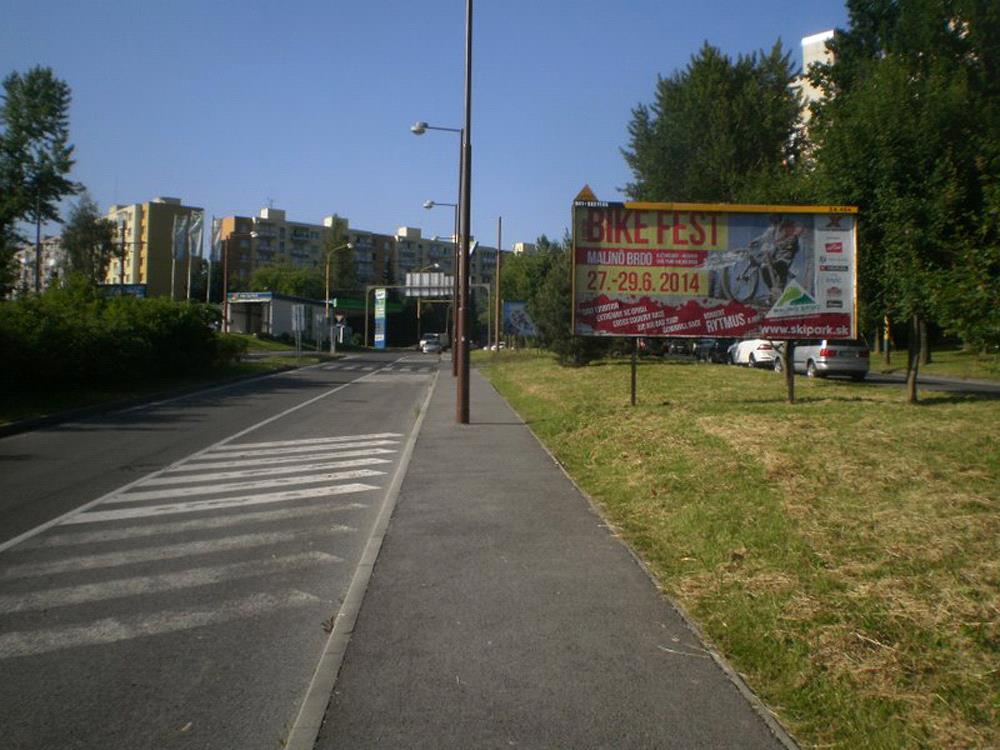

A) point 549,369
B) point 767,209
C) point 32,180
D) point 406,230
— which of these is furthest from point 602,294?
point 406,230

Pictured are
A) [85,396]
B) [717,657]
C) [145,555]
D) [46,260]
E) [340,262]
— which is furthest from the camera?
[340,262]

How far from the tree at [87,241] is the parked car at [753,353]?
5978 cm

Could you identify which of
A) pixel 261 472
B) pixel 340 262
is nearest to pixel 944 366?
pixel 261 472

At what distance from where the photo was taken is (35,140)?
182 feet

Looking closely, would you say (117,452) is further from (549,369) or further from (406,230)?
(406,230)

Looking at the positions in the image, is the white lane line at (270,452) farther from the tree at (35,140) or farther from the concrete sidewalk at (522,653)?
the tree at (35,140)

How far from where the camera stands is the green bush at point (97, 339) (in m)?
20.2

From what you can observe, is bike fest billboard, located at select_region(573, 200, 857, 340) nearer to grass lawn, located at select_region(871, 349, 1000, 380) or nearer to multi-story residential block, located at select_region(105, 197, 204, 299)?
grass lawn, located at select_region(871, 349, 1000, 380)

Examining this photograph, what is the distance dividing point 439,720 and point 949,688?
242 cm

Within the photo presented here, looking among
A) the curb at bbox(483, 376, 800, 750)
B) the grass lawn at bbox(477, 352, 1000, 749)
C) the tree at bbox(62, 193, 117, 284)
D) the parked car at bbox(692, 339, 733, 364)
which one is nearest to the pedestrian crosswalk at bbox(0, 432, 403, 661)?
the curb at bbox(483, 376, 800, 750)

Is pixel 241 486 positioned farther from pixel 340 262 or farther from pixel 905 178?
pixel 340 262

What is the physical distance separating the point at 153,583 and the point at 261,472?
5.08 metres

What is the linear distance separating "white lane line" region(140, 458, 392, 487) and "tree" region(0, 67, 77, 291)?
49859 mm

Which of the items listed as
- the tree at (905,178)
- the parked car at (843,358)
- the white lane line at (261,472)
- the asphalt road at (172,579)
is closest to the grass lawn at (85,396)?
the asphalt road at (172,579)
